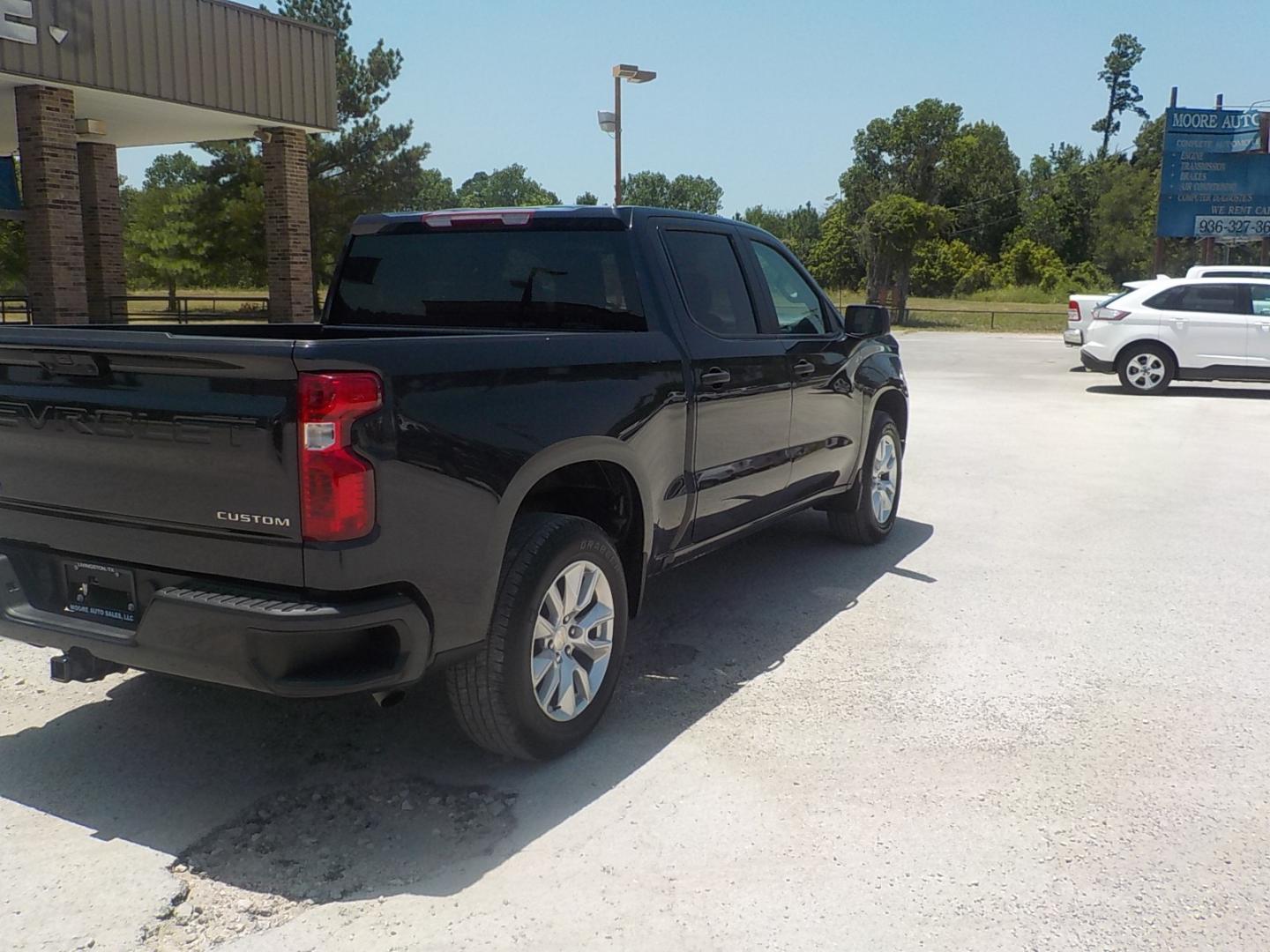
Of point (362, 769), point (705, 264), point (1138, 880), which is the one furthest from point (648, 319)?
point (1138, 880)

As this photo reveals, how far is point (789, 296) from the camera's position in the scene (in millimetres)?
5848

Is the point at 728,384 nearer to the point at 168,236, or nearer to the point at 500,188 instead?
the point at 168,236

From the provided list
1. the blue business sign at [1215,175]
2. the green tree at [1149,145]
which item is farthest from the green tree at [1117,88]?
the blue business sign at [1215,175]

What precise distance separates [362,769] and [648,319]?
6.44 ft

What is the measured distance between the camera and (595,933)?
2.90 metres

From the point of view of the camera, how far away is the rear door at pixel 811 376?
559 cm

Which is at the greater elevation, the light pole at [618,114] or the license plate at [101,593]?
the light pole at [618,114]

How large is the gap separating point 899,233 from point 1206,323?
1141 inches

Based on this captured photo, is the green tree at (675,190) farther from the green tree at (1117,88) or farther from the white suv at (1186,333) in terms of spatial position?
the white suv at (1186,333)

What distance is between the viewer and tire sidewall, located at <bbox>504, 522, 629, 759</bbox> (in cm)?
358

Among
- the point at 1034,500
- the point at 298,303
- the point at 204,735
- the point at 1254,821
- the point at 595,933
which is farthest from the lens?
the point at 298,303

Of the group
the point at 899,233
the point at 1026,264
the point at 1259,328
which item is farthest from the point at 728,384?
the point at 1026,264

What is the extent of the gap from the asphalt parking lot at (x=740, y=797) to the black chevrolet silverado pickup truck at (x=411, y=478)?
436 millimetres

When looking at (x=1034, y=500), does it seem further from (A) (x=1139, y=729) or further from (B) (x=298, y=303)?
(B) (x=298, y=303)
